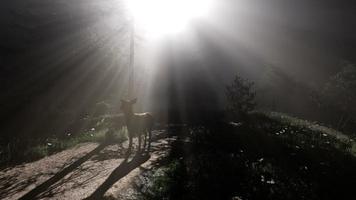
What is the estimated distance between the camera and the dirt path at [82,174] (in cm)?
1116

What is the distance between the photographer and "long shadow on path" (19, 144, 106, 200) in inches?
488

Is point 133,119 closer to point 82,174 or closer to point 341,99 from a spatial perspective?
point 82,174

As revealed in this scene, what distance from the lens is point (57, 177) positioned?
14.0 meters

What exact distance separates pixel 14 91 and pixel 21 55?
8.06 m

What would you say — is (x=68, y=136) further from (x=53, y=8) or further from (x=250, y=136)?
(x=53, y=8)

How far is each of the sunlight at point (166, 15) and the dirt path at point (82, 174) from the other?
3095cm

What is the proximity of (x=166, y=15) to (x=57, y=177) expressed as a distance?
48057mm

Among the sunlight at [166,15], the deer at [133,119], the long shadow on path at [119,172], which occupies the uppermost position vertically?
the sunlight at [166,15]

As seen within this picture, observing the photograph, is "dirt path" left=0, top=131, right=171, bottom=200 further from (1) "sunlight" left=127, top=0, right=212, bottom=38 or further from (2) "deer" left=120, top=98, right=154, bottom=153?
(1) "sunlight" left=127, top=0, right=212, bottom=38

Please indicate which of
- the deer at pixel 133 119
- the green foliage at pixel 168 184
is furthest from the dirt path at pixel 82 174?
the deer at pixel 133 119

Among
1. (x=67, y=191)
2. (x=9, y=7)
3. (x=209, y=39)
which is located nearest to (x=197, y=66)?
(x=209, y=39)

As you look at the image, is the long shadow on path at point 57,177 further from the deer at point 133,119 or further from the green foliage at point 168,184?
the green foliage at point 168,184

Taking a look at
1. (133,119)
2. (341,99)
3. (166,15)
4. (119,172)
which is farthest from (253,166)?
(166,15)

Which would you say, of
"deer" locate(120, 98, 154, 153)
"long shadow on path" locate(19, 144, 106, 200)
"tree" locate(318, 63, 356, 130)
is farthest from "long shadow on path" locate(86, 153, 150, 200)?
"tree" locate(318, 63, 356, 130)
